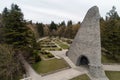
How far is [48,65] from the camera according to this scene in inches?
1120

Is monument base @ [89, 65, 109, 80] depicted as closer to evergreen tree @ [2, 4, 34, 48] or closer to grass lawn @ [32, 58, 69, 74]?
grass lawn @ [32, 58, 69, 74]

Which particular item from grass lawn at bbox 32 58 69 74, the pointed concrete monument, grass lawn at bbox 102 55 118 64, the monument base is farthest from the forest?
the monument base

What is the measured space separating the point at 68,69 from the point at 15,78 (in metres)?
10.00

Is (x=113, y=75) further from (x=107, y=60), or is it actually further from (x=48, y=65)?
(x=48, y=65)

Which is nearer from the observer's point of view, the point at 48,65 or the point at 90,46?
the point at 48,65

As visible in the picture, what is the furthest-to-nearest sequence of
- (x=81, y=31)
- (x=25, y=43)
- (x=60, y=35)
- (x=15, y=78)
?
(x=60, y=35), (x=81, y=31), (x=25, y=43), (x=15, y=78)

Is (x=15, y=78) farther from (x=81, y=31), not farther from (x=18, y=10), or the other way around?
(x=81, y=31)

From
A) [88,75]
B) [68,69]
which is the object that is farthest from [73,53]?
[88,75]

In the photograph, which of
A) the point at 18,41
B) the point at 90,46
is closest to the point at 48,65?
the point at 18,41

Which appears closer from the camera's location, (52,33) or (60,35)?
(60,35)

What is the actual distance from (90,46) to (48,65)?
892cm

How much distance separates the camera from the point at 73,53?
32438mm

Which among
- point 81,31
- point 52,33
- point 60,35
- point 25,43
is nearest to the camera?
point 25,43

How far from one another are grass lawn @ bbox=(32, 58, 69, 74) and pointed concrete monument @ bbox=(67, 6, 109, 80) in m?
3.08
